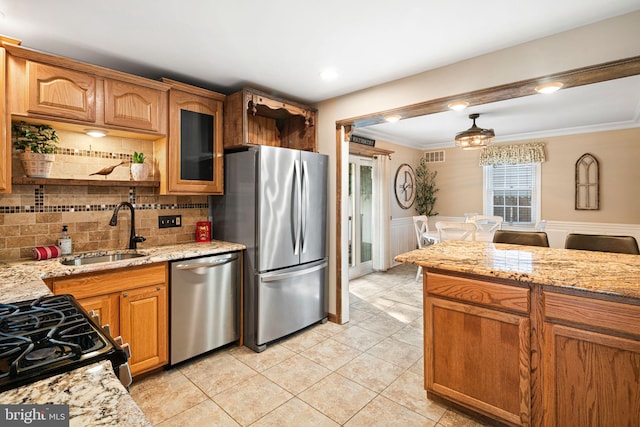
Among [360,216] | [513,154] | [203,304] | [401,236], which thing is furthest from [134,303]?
[513,154]

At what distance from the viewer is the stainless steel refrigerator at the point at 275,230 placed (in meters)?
2.87

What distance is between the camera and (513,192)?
5.89 m

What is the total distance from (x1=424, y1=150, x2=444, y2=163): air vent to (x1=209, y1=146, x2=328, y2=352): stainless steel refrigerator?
4103 mm

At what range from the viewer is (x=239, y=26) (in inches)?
81.5

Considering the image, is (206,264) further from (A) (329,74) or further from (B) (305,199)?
(A) (329,74)

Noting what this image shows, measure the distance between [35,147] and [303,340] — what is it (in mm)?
2635

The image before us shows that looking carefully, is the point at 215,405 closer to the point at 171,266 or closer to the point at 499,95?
the point at 171,266

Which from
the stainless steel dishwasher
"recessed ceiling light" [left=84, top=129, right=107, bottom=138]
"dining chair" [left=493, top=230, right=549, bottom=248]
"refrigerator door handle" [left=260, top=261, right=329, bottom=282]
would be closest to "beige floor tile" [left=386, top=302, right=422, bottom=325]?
"refrigerator door handle" [left=260, top=261, right=329, bottom=282]

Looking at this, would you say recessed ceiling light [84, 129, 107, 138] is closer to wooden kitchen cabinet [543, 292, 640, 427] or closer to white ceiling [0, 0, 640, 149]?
white ceiling [0, 0, 640, 149]

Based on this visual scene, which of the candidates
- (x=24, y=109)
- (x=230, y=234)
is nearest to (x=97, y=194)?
(x=24, y=109)

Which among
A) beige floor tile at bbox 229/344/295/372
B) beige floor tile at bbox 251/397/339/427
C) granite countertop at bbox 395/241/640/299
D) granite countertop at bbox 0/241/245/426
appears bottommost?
beige floor tile at bbox 251/397/339/427

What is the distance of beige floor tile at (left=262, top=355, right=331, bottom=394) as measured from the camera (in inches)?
92.1

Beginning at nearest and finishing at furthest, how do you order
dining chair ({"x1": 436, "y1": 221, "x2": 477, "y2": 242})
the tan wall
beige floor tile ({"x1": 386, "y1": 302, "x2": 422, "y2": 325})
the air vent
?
beige floor tile ({"x1": 386, "y1": 302, "x2": 422, "y2": 325}), dining chair ({"x1": 436, "y1": 221, "x2": 477, "y2": 242}), the tan wall, the air vent

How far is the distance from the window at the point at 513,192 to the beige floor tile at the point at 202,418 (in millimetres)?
5787
